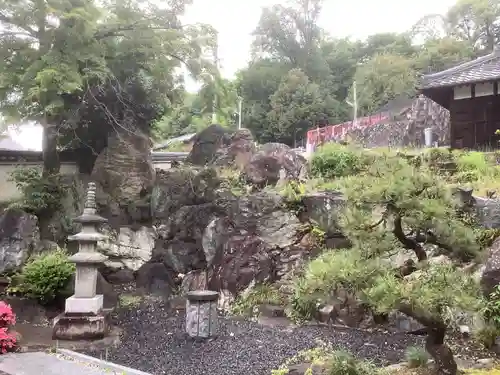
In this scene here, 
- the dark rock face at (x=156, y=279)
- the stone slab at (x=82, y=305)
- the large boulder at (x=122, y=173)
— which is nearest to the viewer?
the stone slab at (x=82, y=305)

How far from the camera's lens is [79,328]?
8391 mm

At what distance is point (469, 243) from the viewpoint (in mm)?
5160

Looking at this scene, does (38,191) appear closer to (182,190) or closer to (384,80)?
(182,190)

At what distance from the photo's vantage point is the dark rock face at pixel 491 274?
6266 mm

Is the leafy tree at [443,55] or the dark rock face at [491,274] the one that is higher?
the leafy tree at [443,55]

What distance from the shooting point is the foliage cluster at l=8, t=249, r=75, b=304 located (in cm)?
1026

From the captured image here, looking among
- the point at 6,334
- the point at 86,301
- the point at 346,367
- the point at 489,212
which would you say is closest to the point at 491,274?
the point at 489,212

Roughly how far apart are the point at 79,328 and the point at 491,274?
7227 mm

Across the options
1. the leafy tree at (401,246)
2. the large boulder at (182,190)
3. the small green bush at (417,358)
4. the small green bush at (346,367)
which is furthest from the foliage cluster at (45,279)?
the small green bush at (417,358)

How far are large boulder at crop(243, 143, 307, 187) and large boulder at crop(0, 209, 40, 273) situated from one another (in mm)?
6200

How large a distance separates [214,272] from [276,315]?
2.17m

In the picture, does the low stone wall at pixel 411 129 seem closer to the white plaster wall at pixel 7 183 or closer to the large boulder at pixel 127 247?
the large boulder at pixel 127 247

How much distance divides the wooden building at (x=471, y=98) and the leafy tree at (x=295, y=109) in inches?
489

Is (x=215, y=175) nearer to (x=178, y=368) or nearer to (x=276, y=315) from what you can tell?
(x=276, y=315)
